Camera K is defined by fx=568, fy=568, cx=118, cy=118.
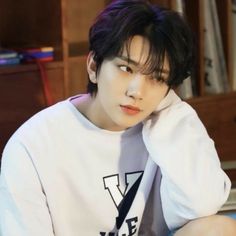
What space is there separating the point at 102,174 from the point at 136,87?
27cm

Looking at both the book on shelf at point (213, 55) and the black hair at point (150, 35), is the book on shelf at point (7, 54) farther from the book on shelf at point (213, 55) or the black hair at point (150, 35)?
the book on shelf at point (213, 55)

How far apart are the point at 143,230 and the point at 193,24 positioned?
1096mm

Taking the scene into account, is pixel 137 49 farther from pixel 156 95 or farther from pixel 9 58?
pixel 9 58

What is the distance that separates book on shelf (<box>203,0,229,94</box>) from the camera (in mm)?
2354

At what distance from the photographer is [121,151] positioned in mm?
1428

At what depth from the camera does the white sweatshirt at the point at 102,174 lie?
1.30 metres

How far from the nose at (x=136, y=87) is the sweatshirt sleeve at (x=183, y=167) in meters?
0.18

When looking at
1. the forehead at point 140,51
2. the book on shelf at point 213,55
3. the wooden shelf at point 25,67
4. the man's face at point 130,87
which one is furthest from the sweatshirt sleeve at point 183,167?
the book on shelf at point 213,55

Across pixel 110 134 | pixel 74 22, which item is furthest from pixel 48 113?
pixel 74 22

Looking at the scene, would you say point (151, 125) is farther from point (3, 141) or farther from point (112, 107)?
point (3, 141)

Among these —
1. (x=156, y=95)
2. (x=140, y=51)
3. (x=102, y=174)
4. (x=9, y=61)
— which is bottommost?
(x=102, y=174)

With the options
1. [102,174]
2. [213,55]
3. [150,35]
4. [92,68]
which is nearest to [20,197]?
[102,174]

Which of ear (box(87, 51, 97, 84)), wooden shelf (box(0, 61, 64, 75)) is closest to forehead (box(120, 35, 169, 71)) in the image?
ear (box(87, 51, 97, 84))

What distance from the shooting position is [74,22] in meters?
2.29
